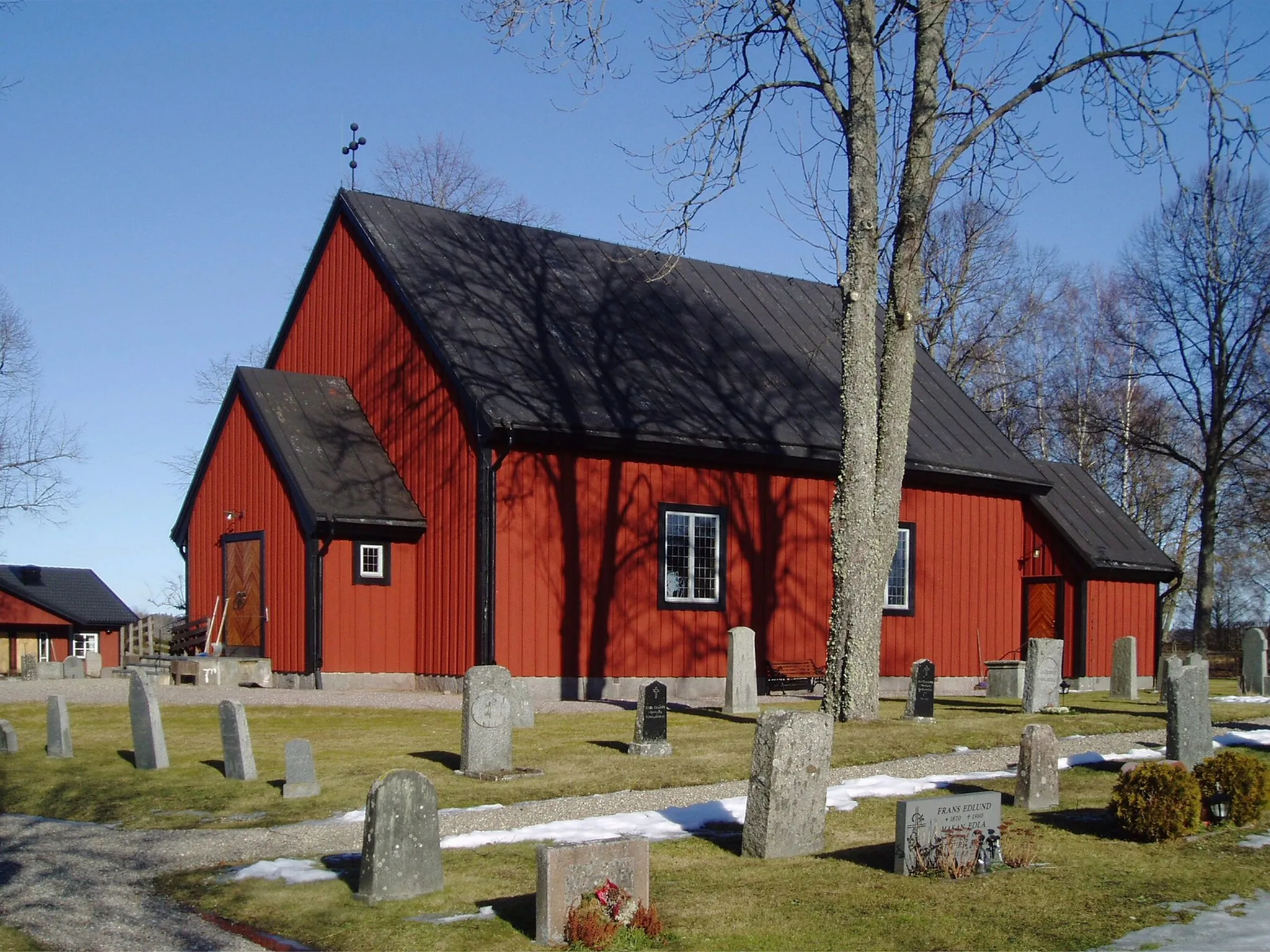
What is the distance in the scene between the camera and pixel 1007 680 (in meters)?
23.5

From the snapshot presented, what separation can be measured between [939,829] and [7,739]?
Result: 10.9m

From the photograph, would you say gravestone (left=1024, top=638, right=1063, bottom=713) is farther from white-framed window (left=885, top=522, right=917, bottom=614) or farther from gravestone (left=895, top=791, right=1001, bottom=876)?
gravestone (left=895, top=791, right=1001, bottom=876)

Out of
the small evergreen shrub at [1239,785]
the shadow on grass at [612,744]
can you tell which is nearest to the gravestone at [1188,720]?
the small evergreen shrub at [1239,785]

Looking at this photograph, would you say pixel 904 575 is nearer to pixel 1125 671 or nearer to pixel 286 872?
pixel 1125 671

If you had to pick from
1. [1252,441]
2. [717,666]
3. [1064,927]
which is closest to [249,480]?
[717,666]

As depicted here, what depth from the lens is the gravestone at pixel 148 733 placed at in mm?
13750

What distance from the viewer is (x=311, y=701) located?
772 inches

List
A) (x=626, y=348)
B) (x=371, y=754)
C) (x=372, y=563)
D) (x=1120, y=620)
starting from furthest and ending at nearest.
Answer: (x=1120, y=620)
(x=626, y=348)
(x=372, y=563)
(x=371, y=754)

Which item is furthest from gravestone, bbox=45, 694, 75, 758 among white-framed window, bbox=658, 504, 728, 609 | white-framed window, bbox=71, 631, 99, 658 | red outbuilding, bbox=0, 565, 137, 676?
white-framed window, bbox=71, 631, 99, 658

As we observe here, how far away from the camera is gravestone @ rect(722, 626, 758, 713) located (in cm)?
1842

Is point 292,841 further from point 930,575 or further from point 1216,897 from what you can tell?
point 930,575

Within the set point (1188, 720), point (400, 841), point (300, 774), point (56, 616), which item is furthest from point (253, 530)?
point (56, 616)

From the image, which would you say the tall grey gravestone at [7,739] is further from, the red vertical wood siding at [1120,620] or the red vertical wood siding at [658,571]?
the red vertical wood siding at [1120,620]

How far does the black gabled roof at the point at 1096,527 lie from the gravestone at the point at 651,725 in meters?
16.8
